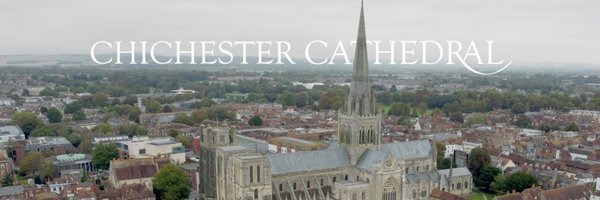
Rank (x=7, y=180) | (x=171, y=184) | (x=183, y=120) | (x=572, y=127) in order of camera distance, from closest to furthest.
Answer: (x=171, y=184), (x=7, y=180), (x=572, y=127), (x=183, y=120)

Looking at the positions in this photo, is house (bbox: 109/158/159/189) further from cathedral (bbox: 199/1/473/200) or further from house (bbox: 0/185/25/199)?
cathedral (bbox: 199/1/473/200)

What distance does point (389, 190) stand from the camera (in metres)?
48.5

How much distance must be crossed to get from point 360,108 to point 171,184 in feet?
80.5

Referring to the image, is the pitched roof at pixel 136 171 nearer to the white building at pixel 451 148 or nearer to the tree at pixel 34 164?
the tree at pixel 34 164

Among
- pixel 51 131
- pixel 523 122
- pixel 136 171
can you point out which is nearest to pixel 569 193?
Result: pixel 136 171

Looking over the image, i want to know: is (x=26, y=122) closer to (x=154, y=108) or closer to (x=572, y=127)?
(x=154, y=108)

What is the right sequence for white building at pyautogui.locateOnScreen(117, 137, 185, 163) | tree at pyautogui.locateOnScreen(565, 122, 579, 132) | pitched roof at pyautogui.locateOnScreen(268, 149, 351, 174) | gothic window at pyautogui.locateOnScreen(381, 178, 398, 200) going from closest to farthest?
gothic window at pyautogui.locateOnScreen(381, 178, 398, 200) < pitched roof at pyautogui.locateOnScreen(268, 149, 351, 174) < white building at pyautogui.locateOnScreen(117, 137, 185, 163) < tree at pyautogui.locateOnScreen(565, 122, 579, 132)

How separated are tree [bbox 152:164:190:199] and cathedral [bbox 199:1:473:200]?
12.2 ft

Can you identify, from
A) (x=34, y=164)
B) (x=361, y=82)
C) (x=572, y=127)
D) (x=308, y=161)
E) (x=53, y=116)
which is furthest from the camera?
(x=53, y=116)

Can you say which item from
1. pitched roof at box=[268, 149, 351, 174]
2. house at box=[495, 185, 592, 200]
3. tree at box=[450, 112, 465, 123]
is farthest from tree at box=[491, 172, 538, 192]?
tree at box=[450, 112, 465, 123]

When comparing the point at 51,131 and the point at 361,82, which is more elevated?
the point at 361,82

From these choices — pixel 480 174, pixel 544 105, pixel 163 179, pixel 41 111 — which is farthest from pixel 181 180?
pixel 544 105

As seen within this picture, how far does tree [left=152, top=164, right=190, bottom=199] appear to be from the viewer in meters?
58.5

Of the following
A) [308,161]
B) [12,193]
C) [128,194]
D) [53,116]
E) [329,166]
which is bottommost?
[12,193]
